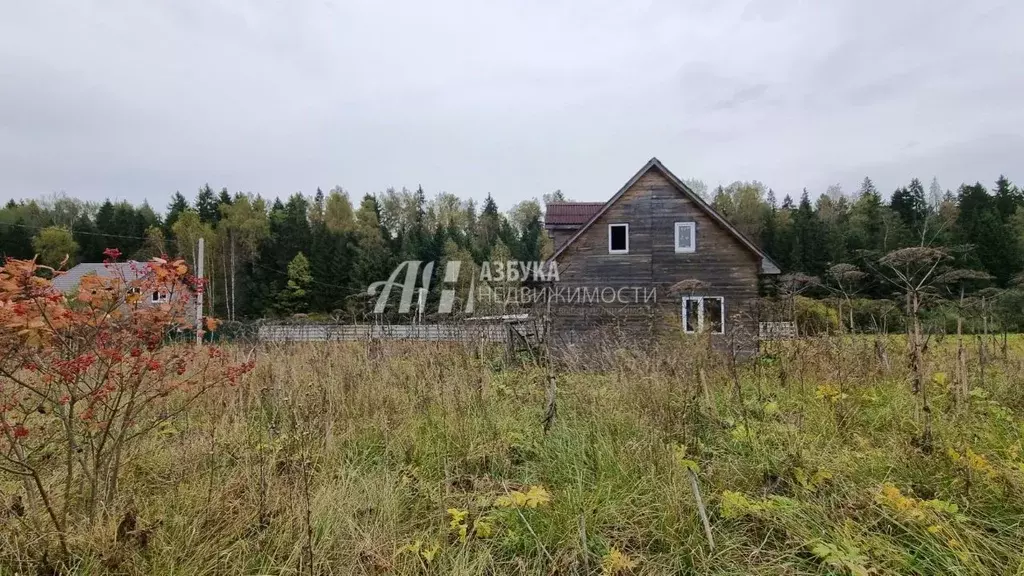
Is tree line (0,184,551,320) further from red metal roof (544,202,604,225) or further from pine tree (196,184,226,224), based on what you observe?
red metal roof (544,202,604,225)

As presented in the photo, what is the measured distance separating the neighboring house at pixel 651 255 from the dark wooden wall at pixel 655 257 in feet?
0.10

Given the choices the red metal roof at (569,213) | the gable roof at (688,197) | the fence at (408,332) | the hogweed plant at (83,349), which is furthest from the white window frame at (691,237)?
the hogweed plant at (83,349)

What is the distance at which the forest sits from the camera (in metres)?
35.7

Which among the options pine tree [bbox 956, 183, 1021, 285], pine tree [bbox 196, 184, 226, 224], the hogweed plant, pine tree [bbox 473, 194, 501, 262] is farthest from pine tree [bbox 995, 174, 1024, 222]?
pine tree [bbox 196, 184, 226, 224]

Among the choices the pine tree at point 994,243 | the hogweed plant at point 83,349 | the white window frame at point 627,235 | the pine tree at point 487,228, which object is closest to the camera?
the hogweed plant at point 83,349

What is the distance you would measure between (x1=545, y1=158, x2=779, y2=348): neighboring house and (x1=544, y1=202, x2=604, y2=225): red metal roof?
9.61 ft

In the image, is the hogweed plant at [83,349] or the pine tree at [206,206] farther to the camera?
the pine tree at [206,206]

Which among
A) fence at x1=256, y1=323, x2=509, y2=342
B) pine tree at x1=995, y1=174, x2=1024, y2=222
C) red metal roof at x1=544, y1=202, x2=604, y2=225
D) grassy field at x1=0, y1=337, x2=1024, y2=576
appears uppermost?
pine tree at x1=995, y1=174, x2=1024, y2=222

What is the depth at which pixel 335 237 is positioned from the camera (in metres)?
A: 42.0

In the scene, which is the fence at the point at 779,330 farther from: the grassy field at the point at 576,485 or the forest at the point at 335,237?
the forest at the point at 335,237

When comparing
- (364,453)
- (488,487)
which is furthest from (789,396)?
(364,453)

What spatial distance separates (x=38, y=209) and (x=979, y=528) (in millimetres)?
76120

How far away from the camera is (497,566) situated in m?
2.46

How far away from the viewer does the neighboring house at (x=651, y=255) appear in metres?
13.8
